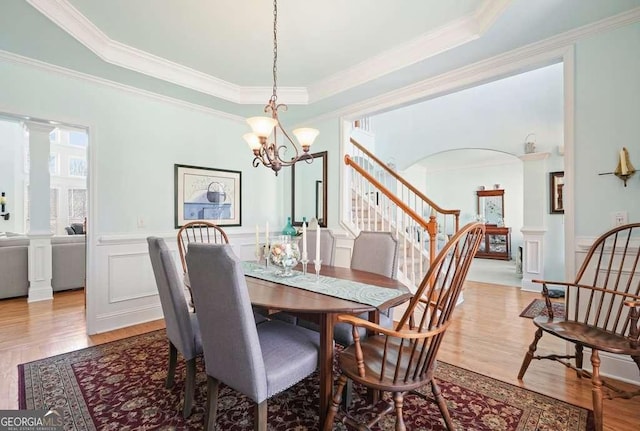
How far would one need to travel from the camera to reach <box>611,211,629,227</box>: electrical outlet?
Answer: 2.09 meters

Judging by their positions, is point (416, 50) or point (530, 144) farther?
point (530, 144)

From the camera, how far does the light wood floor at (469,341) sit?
1.95 m

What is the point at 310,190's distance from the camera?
4.30m

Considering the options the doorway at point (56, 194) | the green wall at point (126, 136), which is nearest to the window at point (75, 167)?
the doorway at point (56, 194)

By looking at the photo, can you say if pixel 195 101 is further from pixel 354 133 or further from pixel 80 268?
pixel 80 268

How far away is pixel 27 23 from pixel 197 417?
296 centimetres

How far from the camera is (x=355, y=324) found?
134cm

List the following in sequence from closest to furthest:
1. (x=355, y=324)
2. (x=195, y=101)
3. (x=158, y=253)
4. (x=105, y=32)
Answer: (x=355, y=324), (x=158, y=253), (x=105, y=32), (x=195, y=101)

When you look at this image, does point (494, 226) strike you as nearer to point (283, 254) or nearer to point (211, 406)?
point (283, 254)

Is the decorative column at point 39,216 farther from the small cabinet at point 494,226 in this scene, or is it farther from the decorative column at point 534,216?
the small cabinet at point 494,226

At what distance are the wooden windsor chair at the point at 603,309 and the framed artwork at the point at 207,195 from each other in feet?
11.3

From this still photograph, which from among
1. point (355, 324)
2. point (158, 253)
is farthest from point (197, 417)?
point (355, 324)

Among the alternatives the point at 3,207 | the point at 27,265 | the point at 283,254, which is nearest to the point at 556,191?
the point at 283,254

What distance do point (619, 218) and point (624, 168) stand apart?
0.35m
